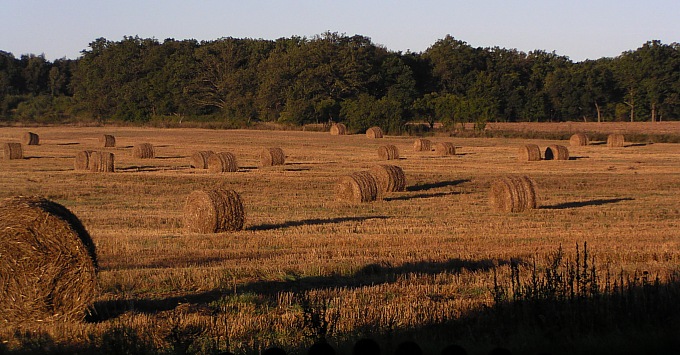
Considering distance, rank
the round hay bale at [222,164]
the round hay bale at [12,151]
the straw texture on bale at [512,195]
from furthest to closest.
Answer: the round hay bale at [12,151] → the round hay bale at [222,164] → the straw texture on bale at [512,195]

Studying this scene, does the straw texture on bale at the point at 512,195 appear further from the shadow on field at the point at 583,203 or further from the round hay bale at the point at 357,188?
the round hay bale at the point at 357,188

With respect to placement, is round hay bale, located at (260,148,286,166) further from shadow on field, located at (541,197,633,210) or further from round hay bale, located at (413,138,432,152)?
shadow on field, located at (541,197,633,210)

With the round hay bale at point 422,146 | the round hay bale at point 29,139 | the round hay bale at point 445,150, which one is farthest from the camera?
the round hay bale at point 29,139

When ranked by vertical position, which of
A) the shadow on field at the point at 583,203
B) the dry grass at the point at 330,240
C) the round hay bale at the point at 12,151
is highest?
the round hay bale at the point at 12,151

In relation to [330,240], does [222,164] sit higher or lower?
higher

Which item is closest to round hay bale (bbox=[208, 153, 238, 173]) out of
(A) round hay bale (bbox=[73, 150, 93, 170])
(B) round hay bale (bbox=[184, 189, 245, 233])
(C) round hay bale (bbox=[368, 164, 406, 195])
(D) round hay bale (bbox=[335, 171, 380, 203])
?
(A) round hay bale (bbox=[73, 150, 93, 170])

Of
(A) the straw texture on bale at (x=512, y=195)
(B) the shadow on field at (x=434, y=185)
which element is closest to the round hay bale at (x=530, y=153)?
(B) the shadow on field at (x=434, y=185)

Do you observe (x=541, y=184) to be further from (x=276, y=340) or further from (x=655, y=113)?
(x=655, y=113)

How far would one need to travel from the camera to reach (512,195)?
797 inches

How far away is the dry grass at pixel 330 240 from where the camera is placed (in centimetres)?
879

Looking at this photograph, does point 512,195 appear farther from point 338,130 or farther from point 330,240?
point 338,130

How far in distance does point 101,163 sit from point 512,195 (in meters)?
17.2

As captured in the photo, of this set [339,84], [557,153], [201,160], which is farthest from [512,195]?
[339,84]

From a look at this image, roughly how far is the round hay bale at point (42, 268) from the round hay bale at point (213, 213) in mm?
7431
